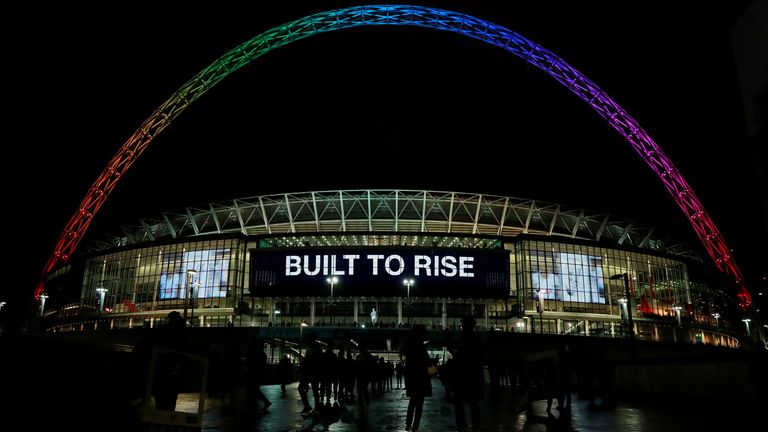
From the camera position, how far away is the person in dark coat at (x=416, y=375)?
1038 cm

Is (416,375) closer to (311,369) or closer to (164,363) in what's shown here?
(164,363)

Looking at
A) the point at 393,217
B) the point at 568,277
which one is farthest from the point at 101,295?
the point at 568,277

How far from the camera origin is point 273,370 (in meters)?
34.7

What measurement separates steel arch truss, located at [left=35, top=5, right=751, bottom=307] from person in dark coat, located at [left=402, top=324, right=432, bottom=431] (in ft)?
134

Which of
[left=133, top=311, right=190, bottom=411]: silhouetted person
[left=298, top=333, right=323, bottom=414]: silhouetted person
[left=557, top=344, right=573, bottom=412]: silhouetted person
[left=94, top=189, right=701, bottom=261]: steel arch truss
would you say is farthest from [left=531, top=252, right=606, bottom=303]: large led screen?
[left=133, top=311, right=190, bottom=411]: silhouetted person

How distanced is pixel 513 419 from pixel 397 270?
194ft

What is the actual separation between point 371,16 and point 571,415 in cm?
4370

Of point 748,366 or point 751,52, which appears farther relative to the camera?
point 748,366

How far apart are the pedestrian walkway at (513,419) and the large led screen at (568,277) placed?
60.3 m

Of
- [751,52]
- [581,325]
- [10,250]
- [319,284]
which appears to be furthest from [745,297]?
[10,250]

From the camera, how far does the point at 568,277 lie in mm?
75938

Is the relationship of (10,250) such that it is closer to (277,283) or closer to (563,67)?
(277,283)

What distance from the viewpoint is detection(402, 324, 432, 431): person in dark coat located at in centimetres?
1038

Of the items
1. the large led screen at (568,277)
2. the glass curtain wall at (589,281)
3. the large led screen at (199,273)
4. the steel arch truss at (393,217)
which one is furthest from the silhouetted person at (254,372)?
the steel arch truss at (393,217)
